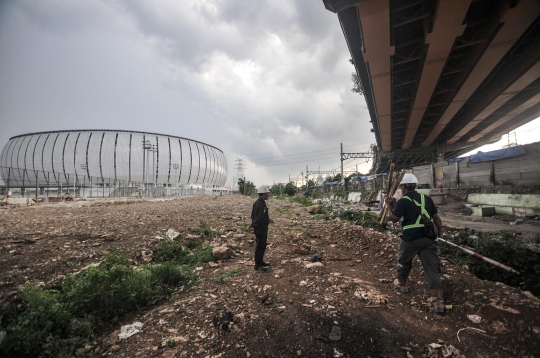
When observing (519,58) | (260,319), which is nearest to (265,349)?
(260,319)

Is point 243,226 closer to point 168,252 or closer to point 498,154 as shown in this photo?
point 168,252

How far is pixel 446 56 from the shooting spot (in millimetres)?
7582

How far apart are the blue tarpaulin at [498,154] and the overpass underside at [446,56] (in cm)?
256

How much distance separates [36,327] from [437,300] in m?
4.53

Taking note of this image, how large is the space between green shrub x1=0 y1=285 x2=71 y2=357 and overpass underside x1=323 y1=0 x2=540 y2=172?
6461 mm

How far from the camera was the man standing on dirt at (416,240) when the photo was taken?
3.05 metres

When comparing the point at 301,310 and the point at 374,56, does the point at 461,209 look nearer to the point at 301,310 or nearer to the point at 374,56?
the point at 374,56

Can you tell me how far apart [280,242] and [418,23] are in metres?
7.34

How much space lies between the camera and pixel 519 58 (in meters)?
8.14

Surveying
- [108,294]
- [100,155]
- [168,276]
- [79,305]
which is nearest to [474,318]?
[168,276]

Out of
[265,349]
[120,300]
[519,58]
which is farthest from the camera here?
[519,58]

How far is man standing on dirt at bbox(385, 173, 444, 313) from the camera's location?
10.0ft

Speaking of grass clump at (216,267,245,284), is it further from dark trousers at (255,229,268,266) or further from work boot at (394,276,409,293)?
work boot at (394,276,409,293)

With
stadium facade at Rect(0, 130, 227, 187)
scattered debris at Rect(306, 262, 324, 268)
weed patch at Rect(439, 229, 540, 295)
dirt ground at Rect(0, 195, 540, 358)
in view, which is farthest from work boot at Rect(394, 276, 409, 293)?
stadium facade at Rect(0, 130, 227, 187)
